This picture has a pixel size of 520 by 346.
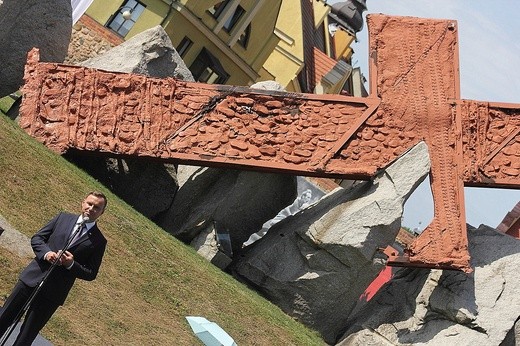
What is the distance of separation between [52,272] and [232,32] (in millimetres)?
38589

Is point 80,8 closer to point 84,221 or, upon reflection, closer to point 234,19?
point 234,19

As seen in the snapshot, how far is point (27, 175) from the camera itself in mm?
17109

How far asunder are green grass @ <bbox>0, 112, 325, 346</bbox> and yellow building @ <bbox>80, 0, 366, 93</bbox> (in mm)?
25598

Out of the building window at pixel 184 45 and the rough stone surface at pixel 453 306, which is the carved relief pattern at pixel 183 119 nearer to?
the rough stone surface at pixel 453 306

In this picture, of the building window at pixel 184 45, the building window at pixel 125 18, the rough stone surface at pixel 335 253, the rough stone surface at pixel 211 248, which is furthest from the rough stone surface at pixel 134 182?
the building window at pixel 184 45

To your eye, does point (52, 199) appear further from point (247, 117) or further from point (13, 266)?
point (247, 117)

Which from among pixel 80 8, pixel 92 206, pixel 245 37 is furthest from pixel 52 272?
pixel 245 37

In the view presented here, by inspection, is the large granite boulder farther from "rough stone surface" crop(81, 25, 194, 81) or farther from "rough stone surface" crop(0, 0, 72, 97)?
"rough stone surface" crop(0, 0, 72, 97)

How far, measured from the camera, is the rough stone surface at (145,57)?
2272 cm

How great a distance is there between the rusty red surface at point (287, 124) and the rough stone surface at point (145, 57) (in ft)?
4.69

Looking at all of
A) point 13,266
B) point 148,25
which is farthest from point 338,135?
point 148,25

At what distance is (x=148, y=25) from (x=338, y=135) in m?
25.4

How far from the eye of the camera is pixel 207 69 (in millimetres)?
48062

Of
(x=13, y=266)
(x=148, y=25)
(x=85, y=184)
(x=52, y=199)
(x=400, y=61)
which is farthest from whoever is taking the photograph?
(x=148, y=25)
